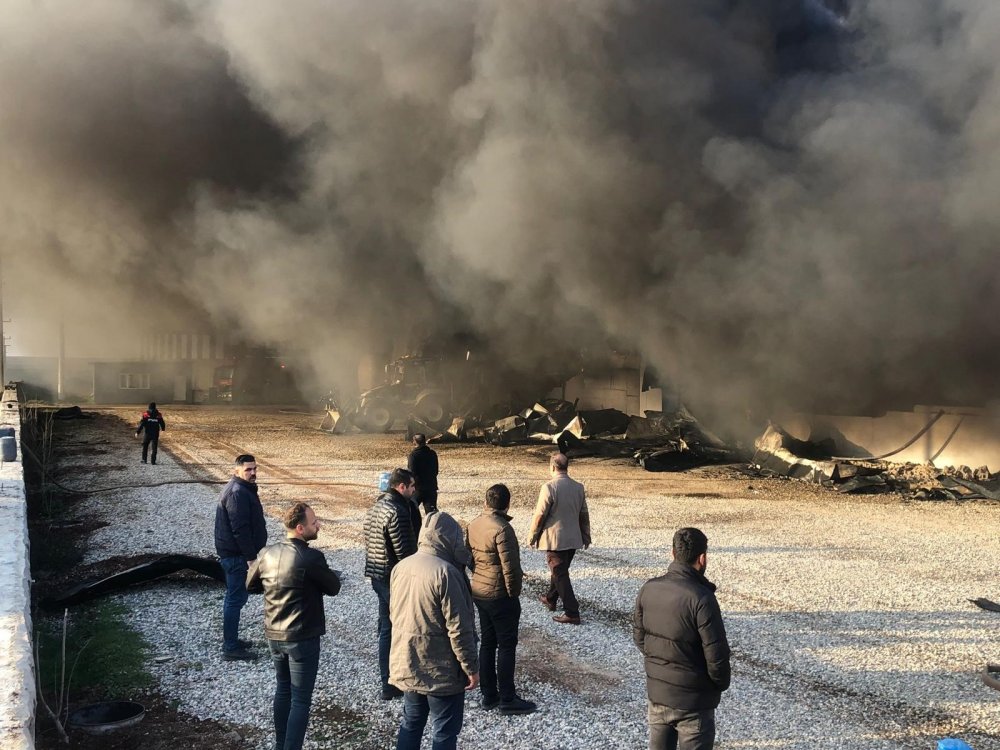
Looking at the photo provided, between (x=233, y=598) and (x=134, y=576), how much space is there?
2191 millimetres

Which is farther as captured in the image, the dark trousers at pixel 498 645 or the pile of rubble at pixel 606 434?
the pile of rubble at pixel 606 434

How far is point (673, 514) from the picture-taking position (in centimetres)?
1168

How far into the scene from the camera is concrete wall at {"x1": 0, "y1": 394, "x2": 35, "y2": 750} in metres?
3.40

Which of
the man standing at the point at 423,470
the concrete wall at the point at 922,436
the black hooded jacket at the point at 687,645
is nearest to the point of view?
the black hooded jacket at the point at 687,645

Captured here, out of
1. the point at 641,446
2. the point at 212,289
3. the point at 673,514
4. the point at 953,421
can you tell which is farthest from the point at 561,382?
the point at 673,514

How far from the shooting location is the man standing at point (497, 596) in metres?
4.79

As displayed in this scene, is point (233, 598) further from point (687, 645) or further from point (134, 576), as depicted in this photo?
point (687, 645)

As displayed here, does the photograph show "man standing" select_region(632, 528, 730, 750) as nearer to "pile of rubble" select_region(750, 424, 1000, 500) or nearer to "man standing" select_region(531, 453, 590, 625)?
"man standing" select_region(531, 453, 590, 625)

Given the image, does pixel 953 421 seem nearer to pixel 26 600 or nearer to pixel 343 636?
pixel 343 636

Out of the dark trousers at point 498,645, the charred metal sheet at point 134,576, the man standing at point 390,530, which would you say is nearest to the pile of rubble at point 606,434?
the charred metal sheet at point 134,576

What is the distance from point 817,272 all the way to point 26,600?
14874mm

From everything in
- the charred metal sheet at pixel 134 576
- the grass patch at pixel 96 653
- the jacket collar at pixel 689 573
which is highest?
the jacket collar at pixel 689 573

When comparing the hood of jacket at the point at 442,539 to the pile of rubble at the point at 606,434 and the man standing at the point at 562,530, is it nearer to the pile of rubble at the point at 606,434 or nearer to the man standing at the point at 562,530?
the man standing at the point at 562,530

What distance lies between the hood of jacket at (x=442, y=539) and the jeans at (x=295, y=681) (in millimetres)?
788
